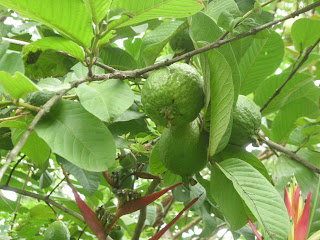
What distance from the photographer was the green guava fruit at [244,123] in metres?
0.97

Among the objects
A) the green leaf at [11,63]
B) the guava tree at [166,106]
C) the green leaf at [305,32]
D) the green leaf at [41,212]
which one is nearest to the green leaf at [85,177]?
the guava tree at [166,106]

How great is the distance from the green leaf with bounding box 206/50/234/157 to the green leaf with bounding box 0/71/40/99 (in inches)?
13.8

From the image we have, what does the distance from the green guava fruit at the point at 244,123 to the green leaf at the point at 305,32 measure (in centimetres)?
47

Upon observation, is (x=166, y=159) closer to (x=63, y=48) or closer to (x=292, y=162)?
(x=63, y=48)

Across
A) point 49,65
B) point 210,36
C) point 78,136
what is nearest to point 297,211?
point 210,36

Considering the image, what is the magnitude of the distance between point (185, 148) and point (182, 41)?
37 cm

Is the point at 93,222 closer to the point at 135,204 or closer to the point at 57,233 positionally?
the point at 135,204

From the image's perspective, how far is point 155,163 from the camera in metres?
1.12

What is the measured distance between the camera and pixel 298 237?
108 centimetres

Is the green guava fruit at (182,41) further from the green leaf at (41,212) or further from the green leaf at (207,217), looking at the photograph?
the green leaf at (41,212)

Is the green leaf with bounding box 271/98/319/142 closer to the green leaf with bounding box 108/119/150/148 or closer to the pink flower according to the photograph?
the pink flower

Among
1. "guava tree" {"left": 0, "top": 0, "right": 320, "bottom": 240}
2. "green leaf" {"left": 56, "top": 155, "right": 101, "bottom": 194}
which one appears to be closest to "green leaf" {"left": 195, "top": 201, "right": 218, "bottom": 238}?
"guava tree" {"left": 0, "top": 0, "right": 320, "bottom": 240}

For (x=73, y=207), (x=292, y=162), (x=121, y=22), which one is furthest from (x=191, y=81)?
(x=73, y=207)

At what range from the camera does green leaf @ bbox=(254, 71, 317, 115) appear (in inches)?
54.6
